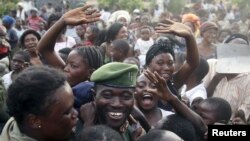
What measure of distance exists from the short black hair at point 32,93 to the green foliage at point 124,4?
16.3m

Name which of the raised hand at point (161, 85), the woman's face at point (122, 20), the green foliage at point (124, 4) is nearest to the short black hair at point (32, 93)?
the raised hand at point (161, 85)

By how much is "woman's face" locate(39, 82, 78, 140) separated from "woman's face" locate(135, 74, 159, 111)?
50.2 inches

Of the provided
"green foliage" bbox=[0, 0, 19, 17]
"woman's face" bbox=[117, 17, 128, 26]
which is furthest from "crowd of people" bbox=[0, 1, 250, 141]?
"green foliage" bbox=[0, 0, 19, 17]

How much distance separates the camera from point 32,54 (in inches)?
236

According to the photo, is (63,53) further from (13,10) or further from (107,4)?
(107,4)

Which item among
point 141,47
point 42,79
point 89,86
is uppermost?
point 42,79

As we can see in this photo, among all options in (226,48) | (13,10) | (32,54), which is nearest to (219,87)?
(226,48)

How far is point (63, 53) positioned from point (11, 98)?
3.10m

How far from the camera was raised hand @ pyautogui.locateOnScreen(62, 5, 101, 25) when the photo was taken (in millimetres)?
3711

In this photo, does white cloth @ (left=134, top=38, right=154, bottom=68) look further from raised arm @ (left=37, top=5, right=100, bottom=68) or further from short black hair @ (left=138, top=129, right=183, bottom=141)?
short black hair @ (left=138, top=129, right=183, bottom=141)

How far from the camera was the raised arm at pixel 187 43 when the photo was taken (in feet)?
12.9

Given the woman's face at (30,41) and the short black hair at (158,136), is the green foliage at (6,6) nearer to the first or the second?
the woman's face at (30,41)

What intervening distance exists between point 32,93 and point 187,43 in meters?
2.04

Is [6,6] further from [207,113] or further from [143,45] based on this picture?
[207,113]
